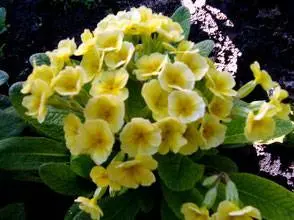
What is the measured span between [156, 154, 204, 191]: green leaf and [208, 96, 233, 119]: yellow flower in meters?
0.16

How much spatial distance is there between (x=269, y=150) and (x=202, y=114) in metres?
0.74

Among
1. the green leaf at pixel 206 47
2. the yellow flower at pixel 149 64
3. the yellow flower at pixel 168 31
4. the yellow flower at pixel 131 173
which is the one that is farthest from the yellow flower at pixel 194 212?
the green leaf at pixel 206 47


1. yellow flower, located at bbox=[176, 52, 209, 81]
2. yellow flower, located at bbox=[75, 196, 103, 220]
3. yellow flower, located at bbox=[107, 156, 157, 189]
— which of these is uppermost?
yellow flower, located at bbox=[176, 52, 209, 81]

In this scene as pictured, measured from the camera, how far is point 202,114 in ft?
4.24

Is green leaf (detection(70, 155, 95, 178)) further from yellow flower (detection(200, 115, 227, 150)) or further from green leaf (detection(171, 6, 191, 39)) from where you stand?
green leaf (detection(171, 6, 191, 39))

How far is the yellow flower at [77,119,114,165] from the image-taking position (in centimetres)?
127

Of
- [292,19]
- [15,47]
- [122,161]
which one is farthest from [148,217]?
[292,19]

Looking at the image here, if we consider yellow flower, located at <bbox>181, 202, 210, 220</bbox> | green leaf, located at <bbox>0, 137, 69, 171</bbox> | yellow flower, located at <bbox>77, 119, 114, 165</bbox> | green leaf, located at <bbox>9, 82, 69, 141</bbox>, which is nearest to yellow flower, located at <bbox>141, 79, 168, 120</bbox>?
yellow flower, located at <bbox>77, 119, 114, 165</bbox>

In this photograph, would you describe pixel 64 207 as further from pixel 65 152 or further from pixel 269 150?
pixel 269 150

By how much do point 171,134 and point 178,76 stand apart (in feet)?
0.43

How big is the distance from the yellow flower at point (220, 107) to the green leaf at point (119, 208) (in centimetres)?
37

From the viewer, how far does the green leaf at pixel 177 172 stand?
1438 millimetres

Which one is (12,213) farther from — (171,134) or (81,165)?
(171,134)

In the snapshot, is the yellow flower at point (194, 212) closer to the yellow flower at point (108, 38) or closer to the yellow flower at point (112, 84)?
the yellow flower at point (112, 84)
